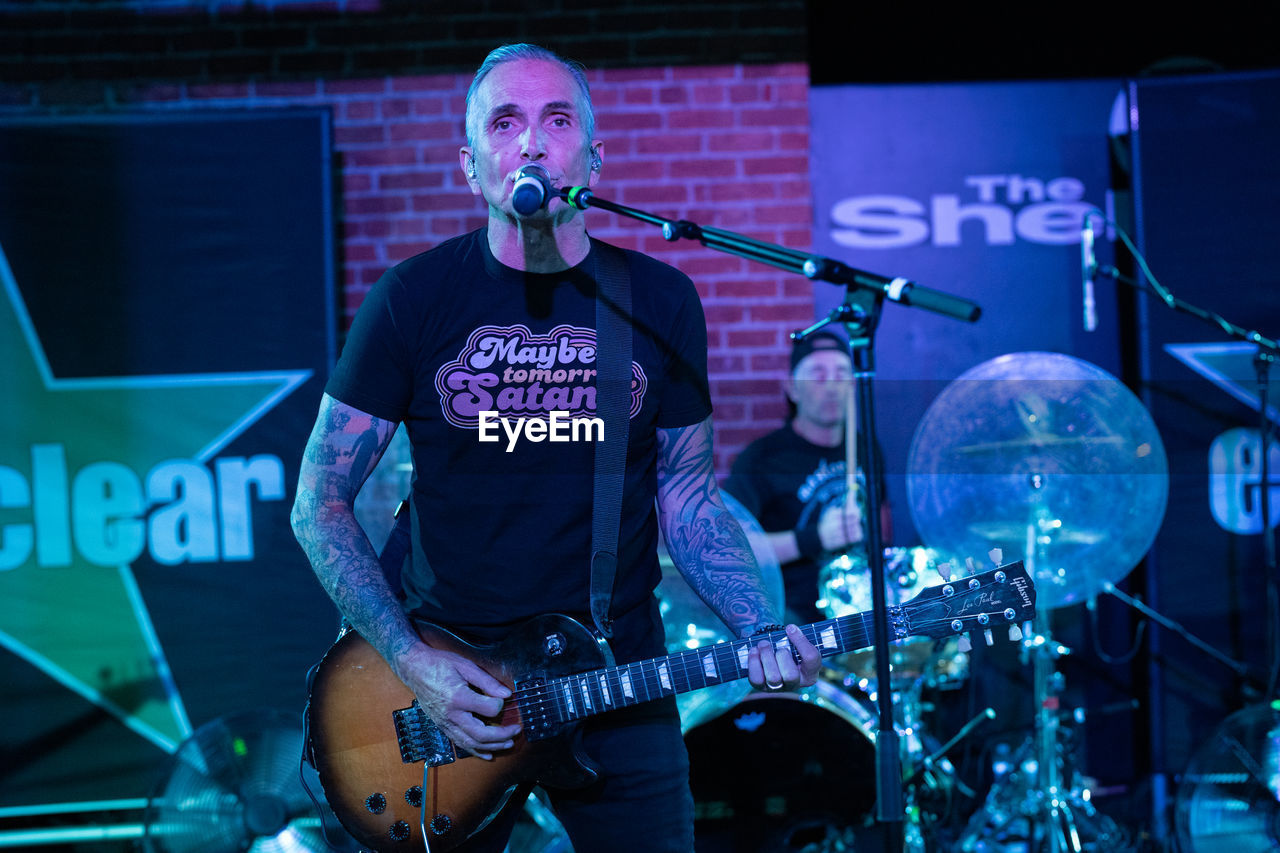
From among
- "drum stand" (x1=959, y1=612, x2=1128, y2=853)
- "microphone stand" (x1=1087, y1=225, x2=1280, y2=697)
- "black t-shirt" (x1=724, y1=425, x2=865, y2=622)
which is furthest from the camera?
"black t-shirt" (x1=724, y1=425, x2=865, y2=622)

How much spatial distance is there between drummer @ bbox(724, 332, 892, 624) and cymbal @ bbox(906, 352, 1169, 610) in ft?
1.35

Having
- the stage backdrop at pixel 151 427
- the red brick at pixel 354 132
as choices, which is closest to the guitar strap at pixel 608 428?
the stage backdrop at pixel 151 427

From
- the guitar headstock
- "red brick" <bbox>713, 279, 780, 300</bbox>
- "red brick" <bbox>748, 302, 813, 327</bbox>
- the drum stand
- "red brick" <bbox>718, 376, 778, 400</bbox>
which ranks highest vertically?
"red brick" <bbox>713, 279, 780, 300</bbox>

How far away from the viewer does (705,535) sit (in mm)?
2434

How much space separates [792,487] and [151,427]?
7.83ft

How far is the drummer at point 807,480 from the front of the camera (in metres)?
4.09

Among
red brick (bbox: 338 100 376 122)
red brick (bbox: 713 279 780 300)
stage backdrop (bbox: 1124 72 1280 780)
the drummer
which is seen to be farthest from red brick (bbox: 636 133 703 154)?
stage backdrop (bbox: 1124 72 1280 780)

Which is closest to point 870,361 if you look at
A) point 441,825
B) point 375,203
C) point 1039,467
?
point 441,825

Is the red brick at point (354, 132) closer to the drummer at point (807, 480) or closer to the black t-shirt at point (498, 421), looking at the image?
the drummer at point (807, 480)

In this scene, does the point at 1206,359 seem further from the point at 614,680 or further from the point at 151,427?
the point at 151,427

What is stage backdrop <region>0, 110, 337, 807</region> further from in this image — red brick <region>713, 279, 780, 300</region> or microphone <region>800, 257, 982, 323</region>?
microphone <region>800, 257, 982, 323</region>

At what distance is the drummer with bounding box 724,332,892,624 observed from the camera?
4086 mm

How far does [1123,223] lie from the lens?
4957 millimetres

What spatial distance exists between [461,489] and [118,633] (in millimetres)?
2545
